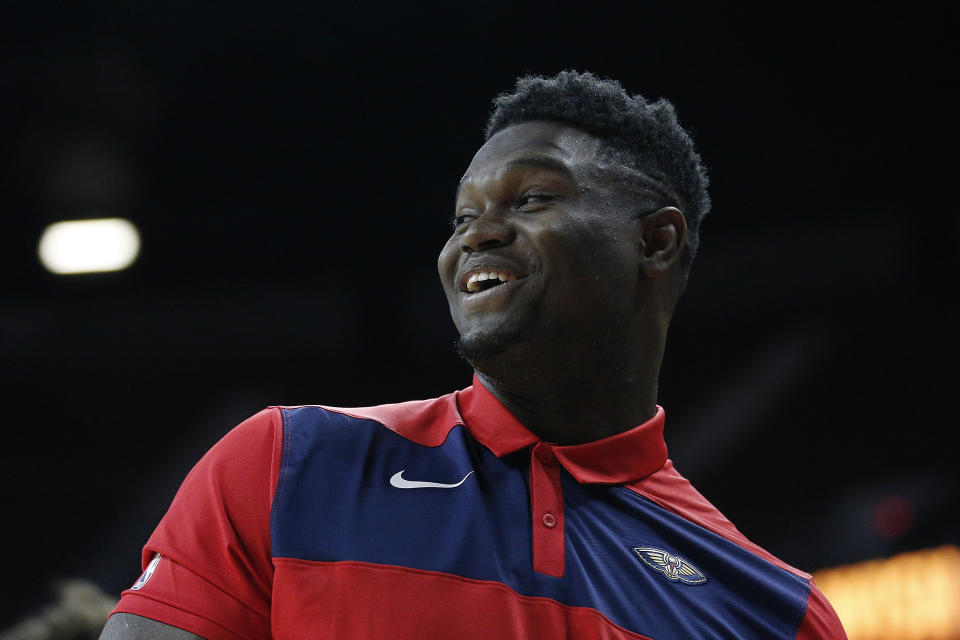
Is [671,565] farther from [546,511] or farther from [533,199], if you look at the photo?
[533,199]

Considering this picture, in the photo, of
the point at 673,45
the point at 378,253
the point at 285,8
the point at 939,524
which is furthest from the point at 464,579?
the point at 939,524

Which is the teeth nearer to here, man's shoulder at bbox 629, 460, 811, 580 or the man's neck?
the man's neck

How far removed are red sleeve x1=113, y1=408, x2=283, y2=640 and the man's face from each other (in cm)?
37

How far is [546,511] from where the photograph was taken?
1291 mm

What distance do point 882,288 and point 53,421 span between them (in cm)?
438

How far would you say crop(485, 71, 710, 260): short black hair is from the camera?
1600 mm

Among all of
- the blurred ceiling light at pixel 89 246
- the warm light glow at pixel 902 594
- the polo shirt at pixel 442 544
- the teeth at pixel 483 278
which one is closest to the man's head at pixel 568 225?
the teeth at pixel 483 278

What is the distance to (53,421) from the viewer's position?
471 cm

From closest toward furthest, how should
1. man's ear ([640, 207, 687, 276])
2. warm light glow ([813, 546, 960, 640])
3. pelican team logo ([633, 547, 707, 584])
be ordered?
pelican team logo ([633, 547, 707, 584]) → man's ear ([640, 207, 687, 276]) → warm light glow ([813, 546, 960, 640])

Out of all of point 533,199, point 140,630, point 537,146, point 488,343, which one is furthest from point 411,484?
point 537,146

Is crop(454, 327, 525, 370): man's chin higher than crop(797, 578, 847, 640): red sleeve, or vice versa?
crop(454, 327, 525, 370): man's chin

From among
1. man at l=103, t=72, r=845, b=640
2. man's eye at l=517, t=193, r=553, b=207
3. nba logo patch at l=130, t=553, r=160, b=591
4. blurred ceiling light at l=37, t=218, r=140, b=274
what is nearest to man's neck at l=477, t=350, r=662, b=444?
man at l=103, t=72, r=845, b=640

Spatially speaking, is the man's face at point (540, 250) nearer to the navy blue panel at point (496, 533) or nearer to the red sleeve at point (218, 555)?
the navy blue panel at point (496, 533)

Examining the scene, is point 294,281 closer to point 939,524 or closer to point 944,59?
point 944,59
